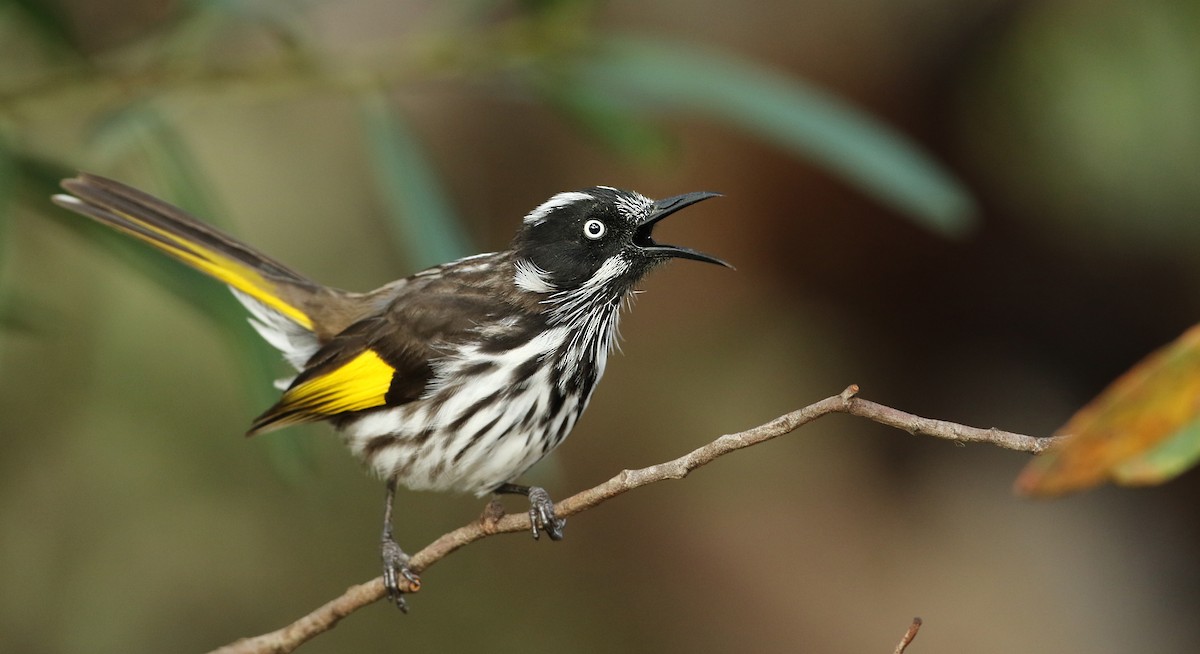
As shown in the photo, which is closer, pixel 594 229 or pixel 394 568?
pixel 594 229

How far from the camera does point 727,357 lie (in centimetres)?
702

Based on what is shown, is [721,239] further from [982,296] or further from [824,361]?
[982,296]

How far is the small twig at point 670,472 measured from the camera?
5.73 feet

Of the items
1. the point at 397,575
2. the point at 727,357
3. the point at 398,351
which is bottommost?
the point at 397,575

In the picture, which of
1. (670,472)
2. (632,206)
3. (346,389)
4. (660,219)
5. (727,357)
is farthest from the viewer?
(727,357)

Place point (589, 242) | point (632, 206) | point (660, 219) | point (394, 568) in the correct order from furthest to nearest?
1. point (394, 568)
2. point (589, 242)
3. point (632, 206)
4. point (660, 219)

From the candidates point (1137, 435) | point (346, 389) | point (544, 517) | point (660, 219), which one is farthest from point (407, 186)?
point (1137, 435)

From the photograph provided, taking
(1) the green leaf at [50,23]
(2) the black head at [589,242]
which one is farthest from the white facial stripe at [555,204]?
(1) the green leaf at [50,23]

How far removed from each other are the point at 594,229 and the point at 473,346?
1.41ft

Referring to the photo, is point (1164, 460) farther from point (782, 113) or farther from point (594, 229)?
point (782, 113)

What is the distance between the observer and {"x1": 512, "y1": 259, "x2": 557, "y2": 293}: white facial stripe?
3176 mm

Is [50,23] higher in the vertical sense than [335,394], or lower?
higher

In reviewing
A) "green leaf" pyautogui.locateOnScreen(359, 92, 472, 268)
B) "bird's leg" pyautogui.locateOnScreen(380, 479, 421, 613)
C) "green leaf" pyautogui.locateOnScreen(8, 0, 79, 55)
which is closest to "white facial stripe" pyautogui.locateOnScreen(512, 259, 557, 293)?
"green leaf" pyautogui.locateOnScreen(359, 92, 472, 268)

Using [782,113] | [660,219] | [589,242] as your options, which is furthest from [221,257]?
[782,113]
